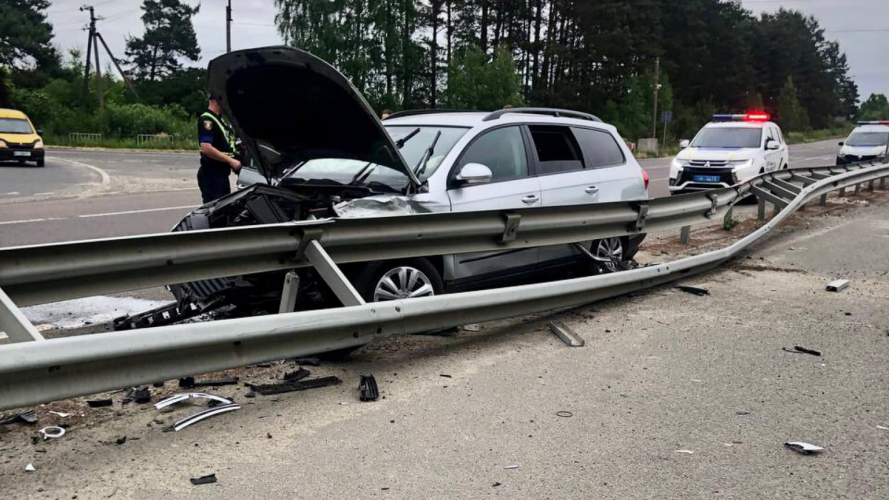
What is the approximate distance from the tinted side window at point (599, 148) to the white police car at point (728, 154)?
28.2ft

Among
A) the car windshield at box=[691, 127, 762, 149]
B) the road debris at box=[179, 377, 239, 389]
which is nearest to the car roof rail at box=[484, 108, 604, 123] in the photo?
the road debris at box=[179, 377, 239, 389]

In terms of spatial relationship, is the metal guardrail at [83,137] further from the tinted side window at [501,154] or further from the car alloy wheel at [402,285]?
the car alloy wheel at [402,285]

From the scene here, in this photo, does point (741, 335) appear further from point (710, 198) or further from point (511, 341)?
point (710, 198)

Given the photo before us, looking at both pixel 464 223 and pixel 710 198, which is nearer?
pixel 464 223

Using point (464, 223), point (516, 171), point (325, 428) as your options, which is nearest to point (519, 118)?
point (516, 171)

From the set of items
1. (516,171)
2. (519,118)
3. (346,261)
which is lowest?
(346,261)

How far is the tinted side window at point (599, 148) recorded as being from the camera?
746cm

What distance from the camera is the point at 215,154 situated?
8.38 meters

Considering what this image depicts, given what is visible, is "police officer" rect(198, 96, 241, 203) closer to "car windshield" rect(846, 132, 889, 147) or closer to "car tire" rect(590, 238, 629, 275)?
"car tire" rect(590, 238, 629, 275)

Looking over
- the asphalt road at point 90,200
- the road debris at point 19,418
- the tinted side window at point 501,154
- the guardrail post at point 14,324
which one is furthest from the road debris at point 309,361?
the asphalt road at point 90,200

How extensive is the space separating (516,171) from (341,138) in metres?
1.70

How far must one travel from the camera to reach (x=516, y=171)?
6.64 m

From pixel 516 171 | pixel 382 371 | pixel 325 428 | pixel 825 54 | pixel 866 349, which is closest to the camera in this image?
pixel 325 428

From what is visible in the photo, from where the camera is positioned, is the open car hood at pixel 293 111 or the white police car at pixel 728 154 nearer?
the open car hood at pixel 293 111
